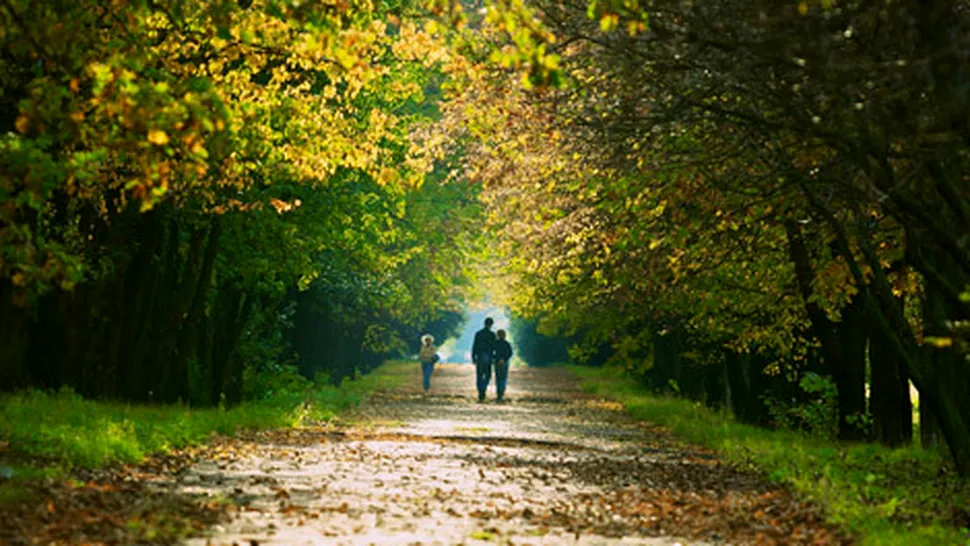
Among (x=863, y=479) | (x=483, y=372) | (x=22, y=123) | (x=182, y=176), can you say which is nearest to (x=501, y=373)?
(x=483, y=372)

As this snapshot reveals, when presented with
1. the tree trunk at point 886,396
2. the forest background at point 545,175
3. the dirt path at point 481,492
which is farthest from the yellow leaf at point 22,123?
the tree trunk at point 886,396

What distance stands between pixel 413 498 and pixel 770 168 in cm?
449

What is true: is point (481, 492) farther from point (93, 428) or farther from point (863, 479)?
point (93, 428)

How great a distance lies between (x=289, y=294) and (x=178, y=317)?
15.4 m

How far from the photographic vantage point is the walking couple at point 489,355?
1563 inches

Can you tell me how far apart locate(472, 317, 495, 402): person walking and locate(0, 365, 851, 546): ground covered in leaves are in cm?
1629

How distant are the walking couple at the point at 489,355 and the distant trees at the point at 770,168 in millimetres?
12331

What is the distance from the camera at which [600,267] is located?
25.7m

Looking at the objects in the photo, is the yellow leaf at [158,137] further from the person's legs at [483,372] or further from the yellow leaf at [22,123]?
the person's legs at [483,372]

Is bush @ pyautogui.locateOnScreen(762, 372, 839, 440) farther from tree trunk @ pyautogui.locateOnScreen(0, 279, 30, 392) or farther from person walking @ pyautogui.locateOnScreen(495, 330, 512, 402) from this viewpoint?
person walking @ pyautogui.locateOnScreen(495, 330, 512, 402)

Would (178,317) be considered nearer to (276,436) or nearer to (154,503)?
(276,436)

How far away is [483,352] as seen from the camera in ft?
131

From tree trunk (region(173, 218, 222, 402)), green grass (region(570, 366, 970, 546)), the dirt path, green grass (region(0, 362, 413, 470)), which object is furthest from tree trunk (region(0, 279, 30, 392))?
green grass (region(570, 366, 970, 546))

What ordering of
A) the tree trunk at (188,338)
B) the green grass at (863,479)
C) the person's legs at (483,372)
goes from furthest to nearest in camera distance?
the person's legs at (483,372), the tree trunk at (188,338), the green grass at (863,479)
